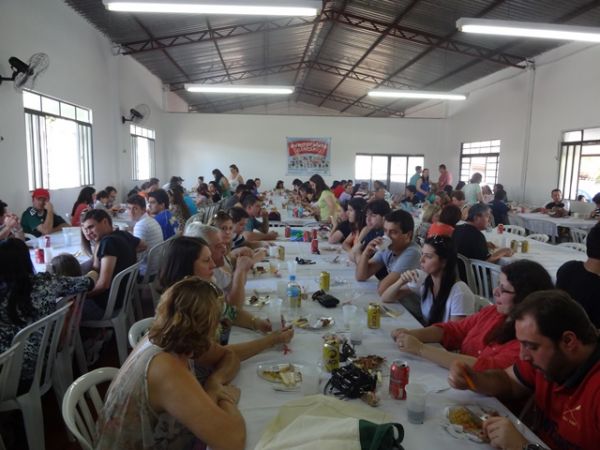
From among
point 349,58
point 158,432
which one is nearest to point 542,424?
point 158,432

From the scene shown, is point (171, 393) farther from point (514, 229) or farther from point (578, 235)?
point (578, 235)

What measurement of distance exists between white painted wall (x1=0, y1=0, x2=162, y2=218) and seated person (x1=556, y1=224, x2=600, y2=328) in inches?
234

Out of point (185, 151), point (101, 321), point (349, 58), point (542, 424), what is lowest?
point (101, 321)

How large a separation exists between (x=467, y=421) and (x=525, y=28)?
5.18m

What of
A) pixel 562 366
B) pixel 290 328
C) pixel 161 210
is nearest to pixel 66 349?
pixel 290 328

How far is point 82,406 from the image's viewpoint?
5.01ft

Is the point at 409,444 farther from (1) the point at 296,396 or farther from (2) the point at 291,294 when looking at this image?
(2) the point at 291,294

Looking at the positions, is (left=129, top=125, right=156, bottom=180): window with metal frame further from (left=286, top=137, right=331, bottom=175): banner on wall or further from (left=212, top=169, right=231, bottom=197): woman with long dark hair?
(left=286, top=137, right=331, bottom=175): banner on wall

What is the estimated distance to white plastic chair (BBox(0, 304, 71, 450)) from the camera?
201 centimetres

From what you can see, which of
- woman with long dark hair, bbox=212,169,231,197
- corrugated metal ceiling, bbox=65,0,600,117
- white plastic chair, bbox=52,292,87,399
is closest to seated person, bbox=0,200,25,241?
white plastic chair, bbox=52,292,87,399

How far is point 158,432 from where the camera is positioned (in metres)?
1.39

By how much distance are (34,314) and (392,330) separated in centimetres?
180

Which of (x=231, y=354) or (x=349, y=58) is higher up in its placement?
(x=349, y=58)

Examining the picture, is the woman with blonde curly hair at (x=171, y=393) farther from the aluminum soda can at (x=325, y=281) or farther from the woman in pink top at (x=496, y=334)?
the aluminum soda can at (x=325, y=281)
